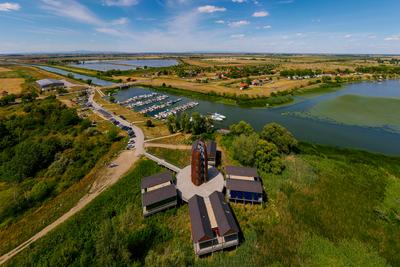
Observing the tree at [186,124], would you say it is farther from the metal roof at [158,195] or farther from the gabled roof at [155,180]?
the metal roof at [158,195]

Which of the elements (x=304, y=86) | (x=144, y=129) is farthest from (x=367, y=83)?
(x=144, y=129)

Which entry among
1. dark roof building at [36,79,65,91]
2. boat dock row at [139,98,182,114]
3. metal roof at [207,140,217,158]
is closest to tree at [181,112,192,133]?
metal roof at [207,140,217,158]

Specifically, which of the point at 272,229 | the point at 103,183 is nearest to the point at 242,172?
the point at 272,229

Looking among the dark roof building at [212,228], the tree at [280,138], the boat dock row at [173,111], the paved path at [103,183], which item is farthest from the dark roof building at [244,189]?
the boat dock row at [173,111]

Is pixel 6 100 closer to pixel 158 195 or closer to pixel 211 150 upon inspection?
pixel 211 150

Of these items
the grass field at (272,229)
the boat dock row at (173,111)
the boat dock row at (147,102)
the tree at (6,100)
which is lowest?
the grass field at (272,229)

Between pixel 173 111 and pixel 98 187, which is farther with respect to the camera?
pixel 173 111

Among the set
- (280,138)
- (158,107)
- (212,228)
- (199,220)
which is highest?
(158,107)
